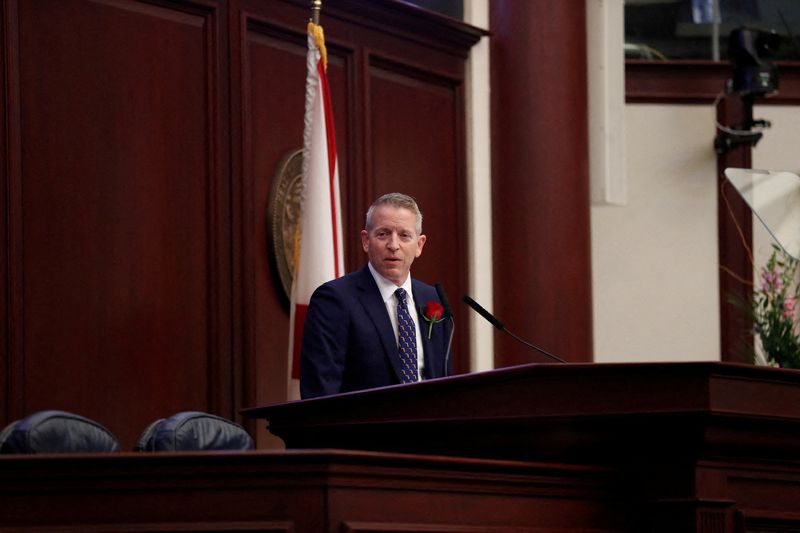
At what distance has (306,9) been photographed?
18.3 feet

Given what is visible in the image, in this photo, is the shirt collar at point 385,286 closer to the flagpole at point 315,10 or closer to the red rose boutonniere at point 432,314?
the red rose boutonniere at point 432,314

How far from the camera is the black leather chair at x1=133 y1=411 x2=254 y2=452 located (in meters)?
2.89

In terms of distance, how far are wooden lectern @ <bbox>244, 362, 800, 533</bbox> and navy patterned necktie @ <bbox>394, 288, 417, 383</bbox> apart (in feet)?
2.27

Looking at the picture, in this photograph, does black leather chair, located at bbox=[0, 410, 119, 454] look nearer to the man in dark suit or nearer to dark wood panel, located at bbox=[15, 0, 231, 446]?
the man in dark suit

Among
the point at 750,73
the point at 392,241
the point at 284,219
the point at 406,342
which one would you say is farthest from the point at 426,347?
the point at 750,73

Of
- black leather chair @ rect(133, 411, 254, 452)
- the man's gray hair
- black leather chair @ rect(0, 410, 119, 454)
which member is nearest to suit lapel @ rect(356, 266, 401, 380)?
the man's gray hair

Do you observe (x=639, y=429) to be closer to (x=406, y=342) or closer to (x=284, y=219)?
(x=406, y=342)

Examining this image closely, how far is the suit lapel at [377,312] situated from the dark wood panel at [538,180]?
259 centimetres

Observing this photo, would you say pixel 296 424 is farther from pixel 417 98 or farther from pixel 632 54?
pixel 632 54

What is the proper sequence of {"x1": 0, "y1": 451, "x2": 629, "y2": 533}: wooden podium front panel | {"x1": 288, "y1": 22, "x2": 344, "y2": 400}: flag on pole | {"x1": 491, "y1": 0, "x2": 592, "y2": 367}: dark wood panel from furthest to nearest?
{"x1": 491, "y1": 0, "x2": 592, "y2": 367}: dark wood panel < {"x1": 288, "y1": 22, "x2": 344, "y2": 400}: flag on pole < {"x1": 0, "y1": 451, "x2": 629, "y2": 533}: wooden podium front panel

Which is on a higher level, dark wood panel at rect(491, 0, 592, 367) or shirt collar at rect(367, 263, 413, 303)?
dark wood panel at rect(491, 0, 592, 367)

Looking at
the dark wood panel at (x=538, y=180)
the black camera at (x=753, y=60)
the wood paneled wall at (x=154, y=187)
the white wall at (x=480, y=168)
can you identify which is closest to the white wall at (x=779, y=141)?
the black camera at (x=753, y=60)

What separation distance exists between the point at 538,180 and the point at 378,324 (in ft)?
9.28

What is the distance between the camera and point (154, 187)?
16.2ft
